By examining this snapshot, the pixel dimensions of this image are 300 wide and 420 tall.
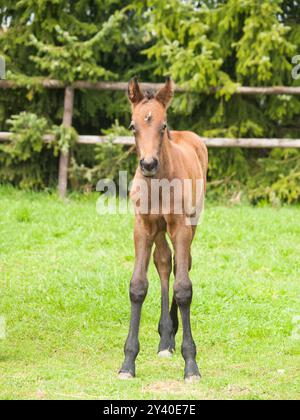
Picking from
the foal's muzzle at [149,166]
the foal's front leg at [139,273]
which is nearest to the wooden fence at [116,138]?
the foal's front leg at [139,273]

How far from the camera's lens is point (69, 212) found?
450 inches

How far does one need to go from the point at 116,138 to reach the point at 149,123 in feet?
22.1

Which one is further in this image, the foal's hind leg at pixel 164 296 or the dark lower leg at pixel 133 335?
the foal's hind leg at pixel 164 296

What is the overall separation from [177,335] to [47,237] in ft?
12.5

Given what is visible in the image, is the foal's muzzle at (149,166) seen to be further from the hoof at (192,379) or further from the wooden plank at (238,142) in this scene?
the wooden plank at (238,142)

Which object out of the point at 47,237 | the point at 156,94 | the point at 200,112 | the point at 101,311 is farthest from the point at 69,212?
the point at 156,94

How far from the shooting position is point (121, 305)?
7758mm

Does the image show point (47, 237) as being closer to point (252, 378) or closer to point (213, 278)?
point (213, 278)

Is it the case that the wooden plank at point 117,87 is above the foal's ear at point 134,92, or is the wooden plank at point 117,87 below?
below

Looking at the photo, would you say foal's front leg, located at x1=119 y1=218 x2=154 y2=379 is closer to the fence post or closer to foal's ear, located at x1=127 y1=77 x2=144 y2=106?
foal's ear, located at x1=127 y1=77 x2=144 y2=106

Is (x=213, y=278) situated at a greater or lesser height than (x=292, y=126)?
lesser

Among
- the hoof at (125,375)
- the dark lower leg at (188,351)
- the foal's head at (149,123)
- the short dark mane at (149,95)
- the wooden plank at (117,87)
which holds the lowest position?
the hoof at (125,375)

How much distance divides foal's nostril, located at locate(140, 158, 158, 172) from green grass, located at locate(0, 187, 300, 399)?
1462 millimetres

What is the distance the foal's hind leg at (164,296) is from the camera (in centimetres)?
645
